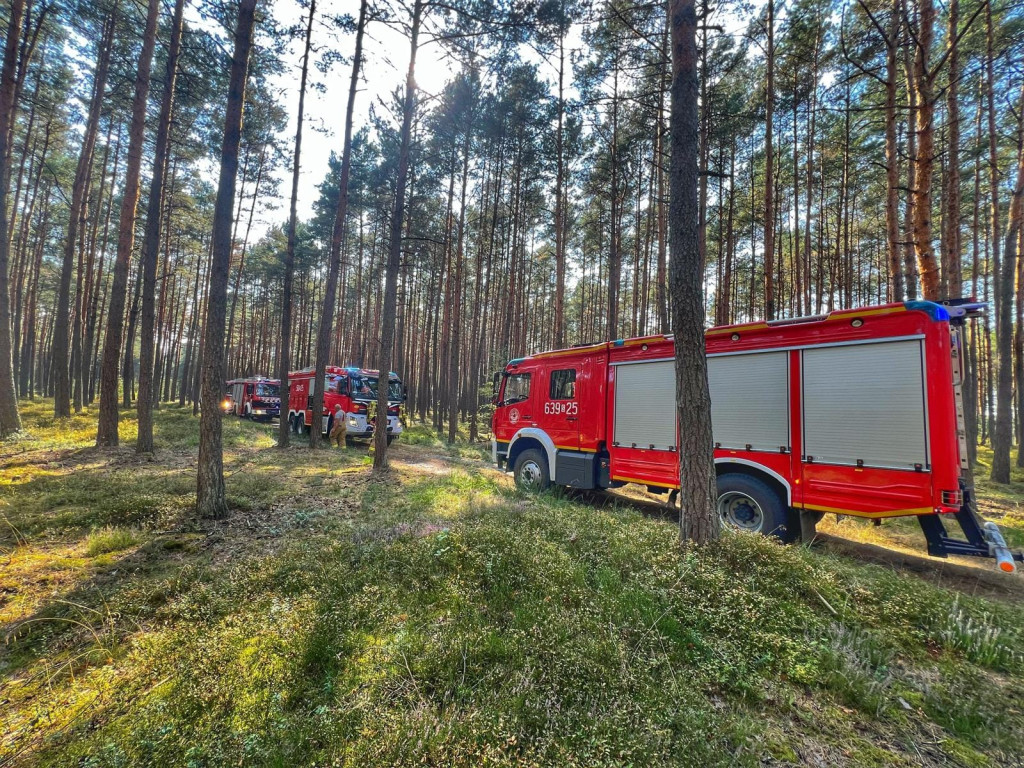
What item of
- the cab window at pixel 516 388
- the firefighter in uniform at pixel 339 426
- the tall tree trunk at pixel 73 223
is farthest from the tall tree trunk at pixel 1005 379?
the tall tree trunk at pixel 73 223

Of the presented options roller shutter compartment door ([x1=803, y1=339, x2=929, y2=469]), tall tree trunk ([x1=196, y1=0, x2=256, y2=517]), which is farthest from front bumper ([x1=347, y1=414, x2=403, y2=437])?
roller shutter compartment door ([x1=803, y1=339, x2=929, y2=469])

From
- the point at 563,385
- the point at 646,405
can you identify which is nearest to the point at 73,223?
the point at 563,385

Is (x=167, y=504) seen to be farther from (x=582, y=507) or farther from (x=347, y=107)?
(x=347, y=107)

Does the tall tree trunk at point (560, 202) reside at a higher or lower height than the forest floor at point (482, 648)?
higher

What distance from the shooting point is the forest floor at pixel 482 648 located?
6.64 feet

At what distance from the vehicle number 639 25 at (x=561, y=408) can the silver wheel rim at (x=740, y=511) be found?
3110mm

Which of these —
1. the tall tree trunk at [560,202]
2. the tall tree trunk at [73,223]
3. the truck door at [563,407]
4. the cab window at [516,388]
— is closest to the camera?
the truck door at [563,407]

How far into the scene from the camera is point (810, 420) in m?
5.35

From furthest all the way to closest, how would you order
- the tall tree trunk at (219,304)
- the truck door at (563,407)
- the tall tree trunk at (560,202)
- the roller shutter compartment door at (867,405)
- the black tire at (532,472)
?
the tall tree trunk at (560,202) < the black tire at (532,472) < the truck door at (563,407) < the tall tree trunk at (219,304) < the roller shutter compartment door at (867,405)

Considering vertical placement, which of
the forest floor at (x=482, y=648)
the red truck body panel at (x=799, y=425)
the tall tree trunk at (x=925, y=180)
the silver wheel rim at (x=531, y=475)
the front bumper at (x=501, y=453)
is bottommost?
the forest floor at (x=482, y=648)

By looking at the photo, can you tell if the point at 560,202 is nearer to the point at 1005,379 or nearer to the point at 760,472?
the point at 760,472

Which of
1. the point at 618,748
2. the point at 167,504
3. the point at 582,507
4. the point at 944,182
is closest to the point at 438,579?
the point at 618,748

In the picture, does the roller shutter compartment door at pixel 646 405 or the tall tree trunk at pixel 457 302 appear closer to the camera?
the roller shutter compartment door at pixel 646 405

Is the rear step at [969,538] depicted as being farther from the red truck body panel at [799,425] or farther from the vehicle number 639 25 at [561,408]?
the vehicle number 639 25 at [561,408]
